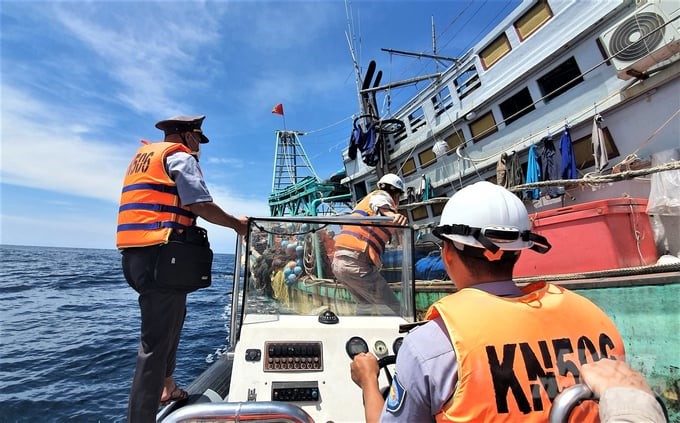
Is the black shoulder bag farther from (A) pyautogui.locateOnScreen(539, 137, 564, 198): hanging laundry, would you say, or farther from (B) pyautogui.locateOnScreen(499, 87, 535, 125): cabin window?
(B) pyautogui.locateOnScreen(499, 87, 535, 125): cabin window

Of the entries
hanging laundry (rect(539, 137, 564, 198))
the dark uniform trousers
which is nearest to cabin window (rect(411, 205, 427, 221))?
hanging laundry (rect(539, 137, 564, 198))

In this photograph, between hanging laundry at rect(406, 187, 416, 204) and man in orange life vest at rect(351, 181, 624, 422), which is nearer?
man in orange life vest at rect(351, 181, 624, 422)

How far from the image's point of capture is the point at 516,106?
9883 millimetres

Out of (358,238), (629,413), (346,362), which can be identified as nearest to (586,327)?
(629,413)

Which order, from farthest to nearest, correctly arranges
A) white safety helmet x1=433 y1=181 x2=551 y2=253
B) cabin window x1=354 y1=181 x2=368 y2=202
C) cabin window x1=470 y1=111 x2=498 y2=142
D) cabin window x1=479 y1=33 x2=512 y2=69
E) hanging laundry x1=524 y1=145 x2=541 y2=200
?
cabin window x1=354 y1=181 x2=368 y2=202, cabin window x1=470 y1=111 x2=498 y2=142, cabin window x1=479 y1=33 x2=512 y2=69, hanging laundry x1=524 y1=145 x2=541 y2=200, white safety helmet x1=433 y1=181 x2=551 y2=253

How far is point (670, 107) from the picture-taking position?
20.4ft

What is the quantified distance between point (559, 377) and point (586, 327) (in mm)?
192

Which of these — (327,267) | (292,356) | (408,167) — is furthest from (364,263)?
(408,167)

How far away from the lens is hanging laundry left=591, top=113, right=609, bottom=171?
7.09 m

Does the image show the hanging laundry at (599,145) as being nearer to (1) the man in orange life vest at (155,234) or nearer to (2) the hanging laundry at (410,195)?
(2) the hanging laundry at (410,195)

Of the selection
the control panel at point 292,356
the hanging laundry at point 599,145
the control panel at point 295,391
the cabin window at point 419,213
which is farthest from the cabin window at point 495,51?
the control panel at point 295,391

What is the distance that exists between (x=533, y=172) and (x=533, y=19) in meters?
3.66

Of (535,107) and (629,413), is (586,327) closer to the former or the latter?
(629,413)

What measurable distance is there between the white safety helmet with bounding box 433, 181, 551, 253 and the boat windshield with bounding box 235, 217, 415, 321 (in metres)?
1.68
